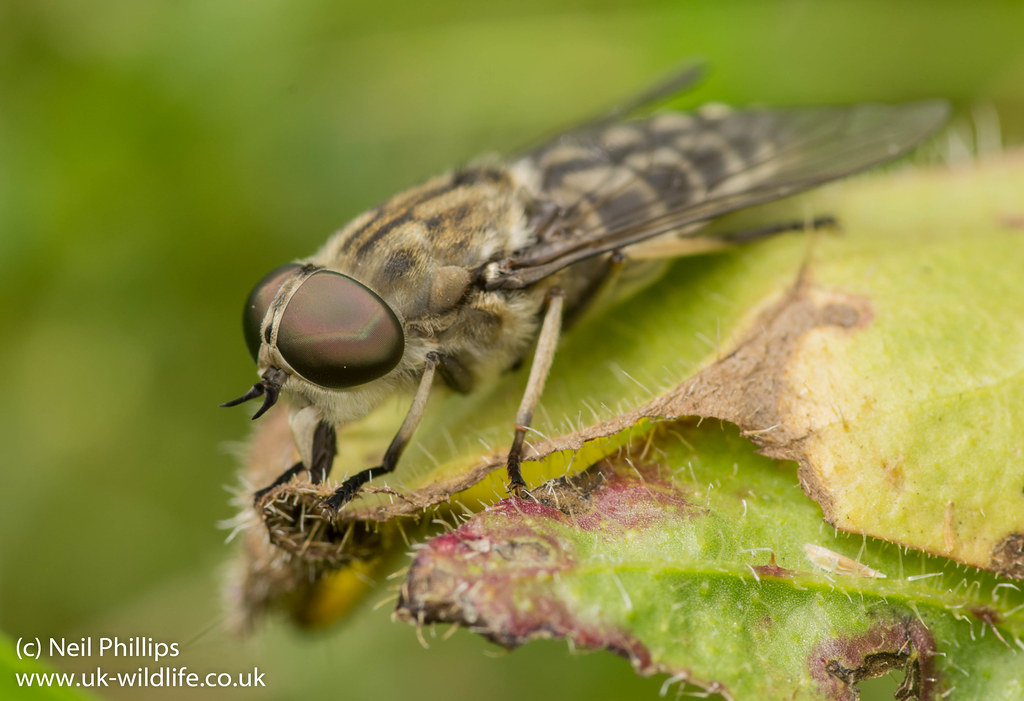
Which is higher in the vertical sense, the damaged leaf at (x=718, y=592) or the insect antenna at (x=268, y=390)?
the insect antenna at (x=268, y=390)

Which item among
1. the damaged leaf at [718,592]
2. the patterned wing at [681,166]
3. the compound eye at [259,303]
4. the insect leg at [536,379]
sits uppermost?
the patterned wing at [681,166]

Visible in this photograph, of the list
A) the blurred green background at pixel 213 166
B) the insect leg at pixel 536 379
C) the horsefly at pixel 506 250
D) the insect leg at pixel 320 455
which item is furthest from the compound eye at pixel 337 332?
the blurred green background at pixel 213 166

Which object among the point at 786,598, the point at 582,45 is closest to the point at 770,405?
the point at 786,598

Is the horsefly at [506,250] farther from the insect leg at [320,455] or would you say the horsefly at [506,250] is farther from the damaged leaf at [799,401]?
the damaged leaf at [799,401]

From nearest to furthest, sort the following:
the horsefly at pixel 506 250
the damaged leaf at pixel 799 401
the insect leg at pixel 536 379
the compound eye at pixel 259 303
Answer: the damaged leaf at pixel 799 401
the insect leg at pixel 536 379
the horsefly at pixel 506 250
the compound eye at pixel 259 303

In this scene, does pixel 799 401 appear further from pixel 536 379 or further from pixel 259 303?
pixel 259 303

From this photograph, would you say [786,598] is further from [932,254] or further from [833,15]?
[833,15]

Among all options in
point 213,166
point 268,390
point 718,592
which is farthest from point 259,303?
point 213,166

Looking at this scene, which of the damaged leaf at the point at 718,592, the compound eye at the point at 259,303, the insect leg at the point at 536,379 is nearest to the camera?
the damaged leaf at the point at 718,592

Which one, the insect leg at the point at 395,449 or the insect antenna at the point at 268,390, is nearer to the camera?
the insect leg at the point at 395,449
